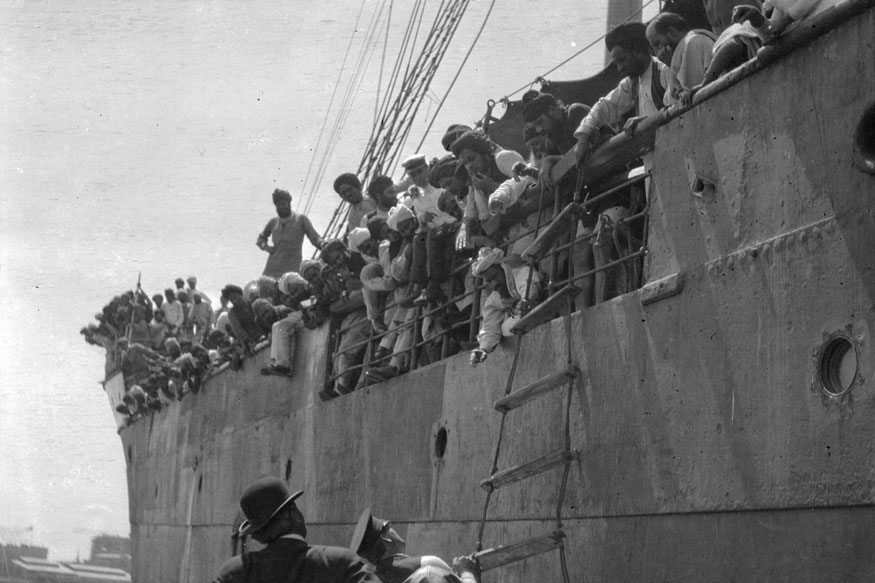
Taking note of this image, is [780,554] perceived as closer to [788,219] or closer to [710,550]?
[710,550]

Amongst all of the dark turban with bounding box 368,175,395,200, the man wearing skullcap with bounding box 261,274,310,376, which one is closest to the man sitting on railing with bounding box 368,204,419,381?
the dark turban with bounding box 368,175,395,200

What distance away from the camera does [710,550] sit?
574 centimetres

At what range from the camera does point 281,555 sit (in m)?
4.54

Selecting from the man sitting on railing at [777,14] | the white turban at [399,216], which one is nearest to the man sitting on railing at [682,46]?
the man sitting on railing at [777,14]

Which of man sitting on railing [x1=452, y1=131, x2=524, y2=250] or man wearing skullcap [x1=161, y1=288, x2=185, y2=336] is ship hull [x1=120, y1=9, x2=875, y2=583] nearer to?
man sitting on railing [x1=452, y1=131, x2=524, y2=250]

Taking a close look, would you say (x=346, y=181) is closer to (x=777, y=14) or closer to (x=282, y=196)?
(x=282, y=196)

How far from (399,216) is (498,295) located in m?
1.72

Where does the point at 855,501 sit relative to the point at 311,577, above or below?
above

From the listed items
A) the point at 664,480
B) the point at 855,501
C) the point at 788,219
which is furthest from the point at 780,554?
the point at 788,219

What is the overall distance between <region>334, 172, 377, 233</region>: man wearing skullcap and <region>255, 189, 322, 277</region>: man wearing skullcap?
9.38ft

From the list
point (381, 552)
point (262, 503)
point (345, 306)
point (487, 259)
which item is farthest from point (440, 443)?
point (262, 503)

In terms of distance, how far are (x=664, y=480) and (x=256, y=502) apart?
7.92 feet

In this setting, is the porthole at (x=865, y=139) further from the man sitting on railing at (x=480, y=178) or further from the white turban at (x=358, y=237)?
the white turban at (x=358, y=237)

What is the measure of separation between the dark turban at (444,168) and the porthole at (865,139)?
423cm
